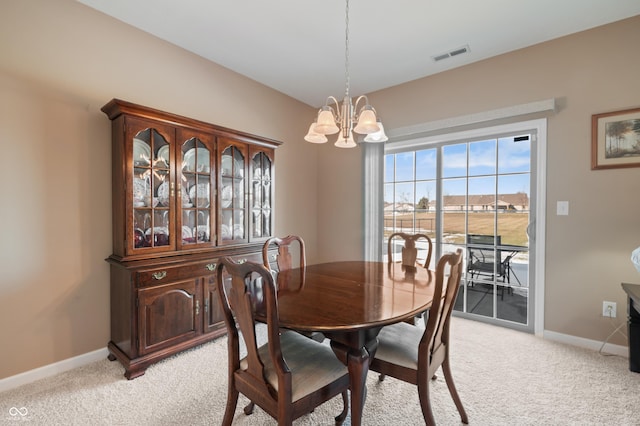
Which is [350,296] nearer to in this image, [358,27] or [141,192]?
[141,192]

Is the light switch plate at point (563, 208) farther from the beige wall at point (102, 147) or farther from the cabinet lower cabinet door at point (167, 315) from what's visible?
the cabinet lower cabinet door at point (167, 315)

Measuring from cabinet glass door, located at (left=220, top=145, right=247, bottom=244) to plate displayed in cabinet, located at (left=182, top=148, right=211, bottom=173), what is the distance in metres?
0.14

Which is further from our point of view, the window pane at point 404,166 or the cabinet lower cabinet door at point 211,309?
the window pane at point 404,166

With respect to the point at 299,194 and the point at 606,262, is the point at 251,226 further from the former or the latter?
the point at 606,262

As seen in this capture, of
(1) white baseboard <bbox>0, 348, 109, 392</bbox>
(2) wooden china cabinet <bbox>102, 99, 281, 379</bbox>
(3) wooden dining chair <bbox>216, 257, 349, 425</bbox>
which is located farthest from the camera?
(2) wooden china cabinet <bbox>102, 99, 281, 379</bbox>

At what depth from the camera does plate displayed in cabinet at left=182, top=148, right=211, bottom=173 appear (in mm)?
2440

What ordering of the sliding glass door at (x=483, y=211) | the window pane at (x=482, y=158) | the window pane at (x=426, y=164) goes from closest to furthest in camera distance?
the sliding glass door at (x=483, y=211) → the window pane at (x=482, y=158) → the window pane at (x=426, y=164)

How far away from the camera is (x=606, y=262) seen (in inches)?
92.7

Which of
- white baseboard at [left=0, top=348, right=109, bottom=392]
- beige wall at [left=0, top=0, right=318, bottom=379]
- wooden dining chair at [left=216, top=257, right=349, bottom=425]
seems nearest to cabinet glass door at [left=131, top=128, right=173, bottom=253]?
beige wall at [left=0, top=0, right=318, bottom=379]

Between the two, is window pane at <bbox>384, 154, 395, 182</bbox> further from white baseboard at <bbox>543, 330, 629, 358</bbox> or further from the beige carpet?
white baseboard at <bbox>543, 330, 629, 358</bbox>

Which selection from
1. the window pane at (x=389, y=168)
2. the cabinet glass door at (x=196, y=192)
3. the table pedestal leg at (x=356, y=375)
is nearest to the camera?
the table pedestal leg at (x=356, y=375)

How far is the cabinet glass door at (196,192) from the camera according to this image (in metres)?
2.43

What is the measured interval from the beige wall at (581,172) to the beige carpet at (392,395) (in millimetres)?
A: 474

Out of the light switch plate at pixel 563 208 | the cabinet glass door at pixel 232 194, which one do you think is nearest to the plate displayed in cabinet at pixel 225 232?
the cabinet glass door at pixel 232 194
